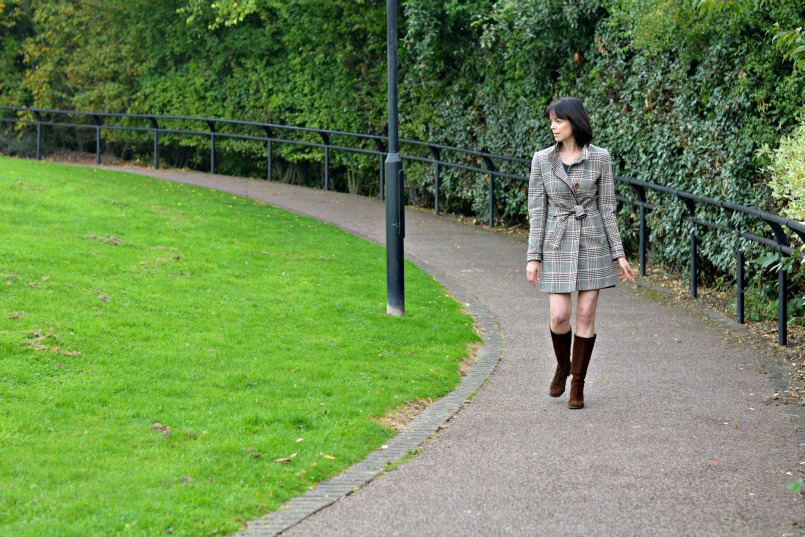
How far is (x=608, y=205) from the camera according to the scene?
6973 mm

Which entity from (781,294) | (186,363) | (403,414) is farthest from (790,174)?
(186,363)

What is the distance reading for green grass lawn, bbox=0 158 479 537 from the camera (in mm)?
5152

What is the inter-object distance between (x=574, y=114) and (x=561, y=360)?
1547mm

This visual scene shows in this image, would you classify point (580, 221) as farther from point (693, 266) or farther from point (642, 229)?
point (642, 229)

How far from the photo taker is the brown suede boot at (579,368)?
23.0 ft

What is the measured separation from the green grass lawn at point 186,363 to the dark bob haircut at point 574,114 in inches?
74.2

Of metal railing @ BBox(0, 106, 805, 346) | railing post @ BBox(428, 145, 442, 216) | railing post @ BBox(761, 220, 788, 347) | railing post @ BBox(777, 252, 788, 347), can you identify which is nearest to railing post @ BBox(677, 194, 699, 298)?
metal railing @ BBox(0, 106, 805, 346)

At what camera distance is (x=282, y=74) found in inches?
806

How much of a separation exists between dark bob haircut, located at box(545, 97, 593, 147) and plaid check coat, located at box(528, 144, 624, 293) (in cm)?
9

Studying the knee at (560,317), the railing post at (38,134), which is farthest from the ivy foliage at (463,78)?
the knee at (560,317)

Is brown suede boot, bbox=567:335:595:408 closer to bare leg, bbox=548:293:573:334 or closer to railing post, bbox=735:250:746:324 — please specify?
bare leg, bbox=548:293:573:334

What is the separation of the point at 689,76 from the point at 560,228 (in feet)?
16.3

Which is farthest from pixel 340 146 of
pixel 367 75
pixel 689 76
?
pixel 689 76

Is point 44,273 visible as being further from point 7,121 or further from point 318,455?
point 7,121
